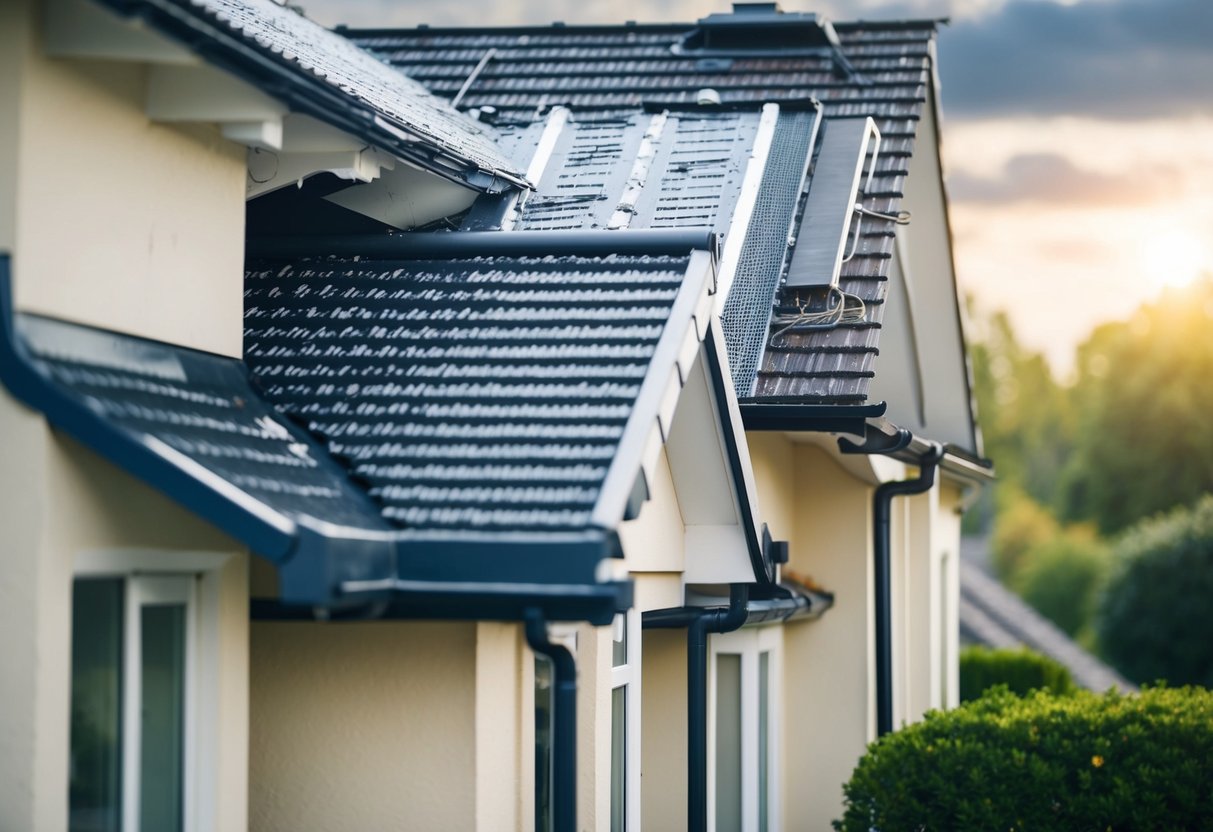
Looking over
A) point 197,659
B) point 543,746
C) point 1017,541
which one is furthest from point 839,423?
point 1017,541

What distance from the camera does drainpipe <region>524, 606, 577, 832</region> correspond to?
582cm

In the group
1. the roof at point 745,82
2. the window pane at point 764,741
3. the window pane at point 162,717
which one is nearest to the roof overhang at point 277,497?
the window pane at point 162,717

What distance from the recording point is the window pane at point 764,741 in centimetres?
1116

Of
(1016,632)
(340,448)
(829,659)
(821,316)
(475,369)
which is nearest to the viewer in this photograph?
(340,448)

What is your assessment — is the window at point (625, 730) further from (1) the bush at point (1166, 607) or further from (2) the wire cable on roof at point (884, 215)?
(1) the bush at point (1166, 607)

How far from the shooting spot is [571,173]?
10.9 m

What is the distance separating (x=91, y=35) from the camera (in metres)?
5.19

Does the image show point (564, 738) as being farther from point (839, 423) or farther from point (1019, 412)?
point (1019, 412)

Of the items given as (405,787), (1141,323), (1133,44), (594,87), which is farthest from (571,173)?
(1141,323)

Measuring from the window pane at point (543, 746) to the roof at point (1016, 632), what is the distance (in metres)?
27.7

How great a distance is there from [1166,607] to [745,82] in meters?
20.4

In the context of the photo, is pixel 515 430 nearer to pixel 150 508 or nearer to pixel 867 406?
pixel 150 508

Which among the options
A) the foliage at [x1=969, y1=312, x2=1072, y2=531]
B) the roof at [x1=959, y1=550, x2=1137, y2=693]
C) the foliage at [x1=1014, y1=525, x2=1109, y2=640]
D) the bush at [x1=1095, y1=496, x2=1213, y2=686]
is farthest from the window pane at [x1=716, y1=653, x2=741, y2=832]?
the foliage at [x1=969, y1=312, x2=1072, y2=531]

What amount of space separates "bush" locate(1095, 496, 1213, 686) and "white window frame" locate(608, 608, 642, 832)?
77.7ft
